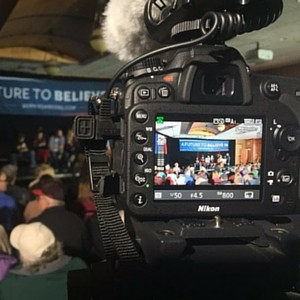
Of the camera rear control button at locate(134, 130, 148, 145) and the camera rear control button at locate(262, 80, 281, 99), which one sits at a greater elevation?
the camera rear control button at locate(262, 80, 281, 99)

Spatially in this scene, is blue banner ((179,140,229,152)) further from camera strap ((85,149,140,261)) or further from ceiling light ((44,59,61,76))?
ceiling light ((44,59,61,76))

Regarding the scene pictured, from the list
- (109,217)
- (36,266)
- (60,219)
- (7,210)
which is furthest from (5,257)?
(109,217)

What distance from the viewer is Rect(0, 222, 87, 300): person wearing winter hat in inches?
51.1

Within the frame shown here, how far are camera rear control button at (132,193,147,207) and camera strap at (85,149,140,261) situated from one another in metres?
0.05

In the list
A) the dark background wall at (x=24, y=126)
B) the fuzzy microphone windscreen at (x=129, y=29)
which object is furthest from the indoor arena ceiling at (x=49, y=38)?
the fuzzy microphone windscreen at (x=129, y=29)

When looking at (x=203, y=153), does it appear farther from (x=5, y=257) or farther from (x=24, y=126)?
(x=24, y=126)

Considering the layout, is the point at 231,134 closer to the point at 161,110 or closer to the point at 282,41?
the point at 161,110

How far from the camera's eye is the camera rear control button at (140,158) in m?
0.63

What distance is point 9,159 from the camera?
2377 millimetres

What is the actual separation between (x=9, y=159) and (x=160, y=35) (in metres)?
1.76

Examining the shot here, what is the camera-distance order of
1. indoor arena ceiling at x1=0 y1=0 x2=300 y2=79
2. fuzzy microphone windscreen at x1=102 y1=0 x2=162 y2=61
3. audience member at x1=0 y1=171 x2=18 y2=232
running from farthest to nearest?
indoor arena ceiling at x1=0 y1=0 x2=300 y2=79, audience member at x1=0 y1=171 x2=18 y2=232, fuzzy microphone windscreen at x1=102 y1=0 x2=162 y2=61

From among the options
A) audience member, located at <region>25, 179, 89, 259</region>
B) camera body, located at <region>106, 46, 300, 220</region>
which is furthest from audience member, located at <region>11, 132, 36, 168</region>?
camera body, located at <region>106, 46, 300, 220</region>

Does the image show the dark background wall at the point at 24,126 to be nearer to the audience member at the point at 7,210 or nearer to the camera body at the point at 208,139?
the audience member at the point at 7,210

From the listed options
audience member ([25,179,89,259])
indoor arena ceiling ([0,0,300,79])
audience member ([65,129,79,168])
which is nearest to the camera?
audience member ([25,179,89,259])
